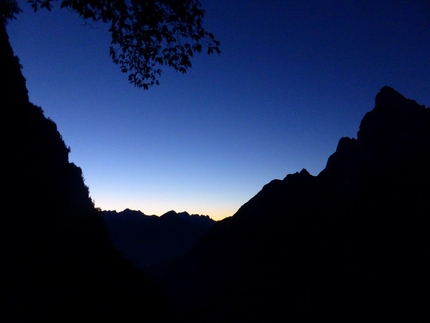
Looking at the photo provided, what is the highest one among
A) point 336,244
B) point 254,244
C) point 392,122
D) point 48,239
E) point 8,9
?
point 392,122

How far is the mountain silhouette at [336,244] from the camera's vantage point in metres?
97.1

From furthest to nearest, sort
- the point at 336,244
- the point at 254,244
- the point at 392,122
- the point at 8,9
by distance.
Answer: the point at 392,122 → the point at 254,244 → the point at 336,244 → the point at 8,9

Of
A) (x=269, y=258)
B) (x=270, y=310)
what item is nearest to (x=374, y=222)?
(x=269, y=258)

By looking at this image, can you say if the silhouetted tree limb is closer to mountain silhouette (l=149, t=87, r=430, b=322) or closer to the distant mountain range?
the distant mountain range

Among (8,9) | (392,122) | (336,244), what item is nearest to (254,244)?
(336,244)

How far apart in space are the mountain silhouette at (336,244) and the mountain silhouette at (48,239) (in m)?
85.8

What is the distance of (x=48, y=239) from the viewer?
1359 cm

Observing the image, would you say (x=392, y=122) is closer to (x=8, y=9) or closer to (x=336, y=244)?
(x=336, y=244)

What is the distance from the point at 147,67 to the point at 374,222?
128 m

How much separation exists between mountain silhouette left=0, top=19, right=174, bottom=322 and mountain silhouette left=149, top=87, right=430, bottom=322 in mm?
85834

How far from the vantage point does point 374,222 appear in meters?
120

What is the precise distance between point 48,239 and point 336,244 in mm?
121331

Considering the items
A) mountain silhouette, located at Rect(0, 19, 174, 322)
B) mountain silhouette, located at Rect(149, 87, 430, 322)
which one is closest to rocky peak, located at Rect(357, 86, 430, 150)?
mountain silhouette, located at Rect(149, 87, 430, 322)

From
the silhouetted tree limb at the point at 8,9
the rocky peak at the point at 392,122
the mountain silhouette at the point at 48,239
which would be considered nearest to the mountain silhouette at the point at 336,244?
the rocky peak at the point at 392,122
